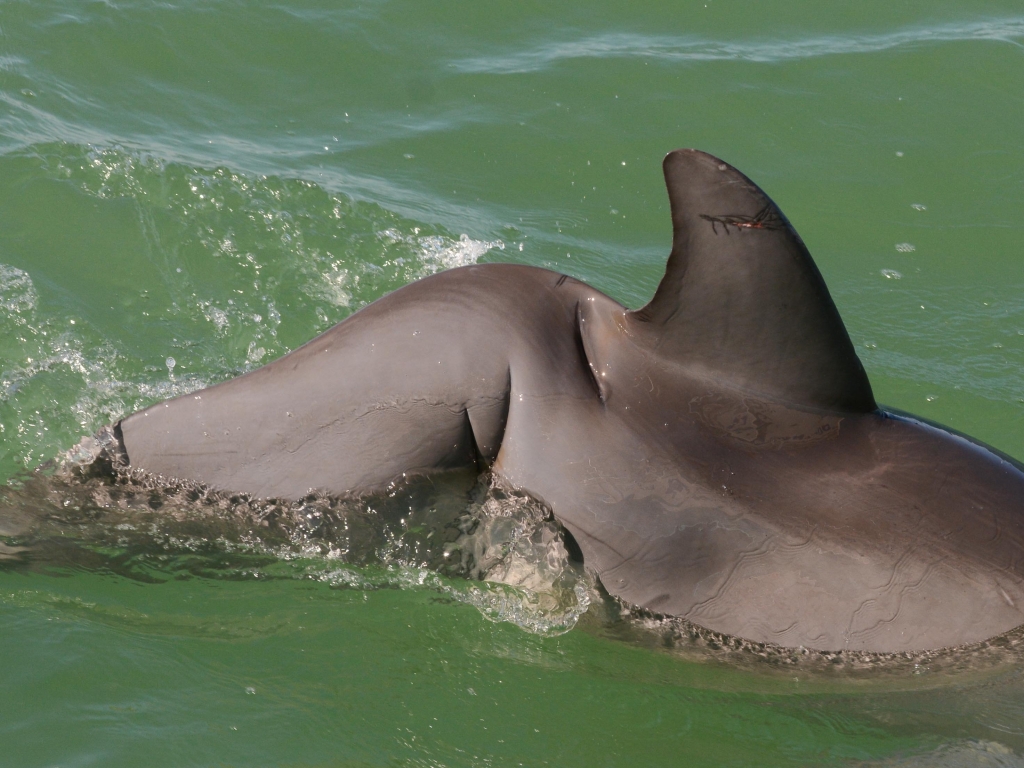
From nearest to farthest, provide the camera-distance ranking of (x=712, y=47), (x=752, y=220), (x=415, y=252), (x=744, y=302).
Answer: (x=752, y=220) → (x=744, y=302) → (x=415, y=252) → (x=712, y=47)

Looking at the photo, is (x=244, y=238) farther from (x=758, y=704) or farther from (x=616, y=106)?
(x=758, y=704)

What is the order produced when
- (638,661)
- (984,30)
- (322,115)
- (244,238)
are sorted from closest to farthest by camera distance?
(638,661) < (244,238) < (322,115) < (984,30)

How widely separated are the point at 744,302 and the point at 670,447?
1.45 feet

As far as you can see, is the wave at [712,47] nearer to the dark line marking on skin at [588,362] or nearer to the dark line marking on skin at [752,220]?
the dark line marking on skin at [588,362]

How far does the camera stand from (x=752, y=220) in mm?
2648

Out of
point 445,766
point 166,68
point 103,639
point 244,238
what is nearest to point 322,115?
point 166,68

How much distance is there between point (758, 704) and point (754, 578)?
0.62 metres

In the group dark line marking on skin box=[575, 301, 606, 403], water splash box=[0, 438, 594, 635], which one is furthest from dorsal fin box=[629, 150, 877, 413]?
water splash box=[0, 438, 594, 635]

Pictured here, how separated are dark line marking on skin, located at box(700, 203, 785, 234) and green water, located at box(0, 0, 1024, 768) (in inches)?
52.5

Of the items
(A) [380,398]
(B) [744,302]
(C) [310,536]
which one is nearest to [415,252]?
(C) [310,536]

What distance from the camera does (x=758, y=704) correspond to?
339 cm

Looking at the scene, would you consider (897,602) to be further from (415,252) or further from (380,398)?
(415,252)

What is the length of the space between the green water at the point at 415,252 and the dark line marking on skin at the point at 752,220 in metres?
1.33

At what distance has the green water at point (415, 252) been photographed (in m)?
3.32
